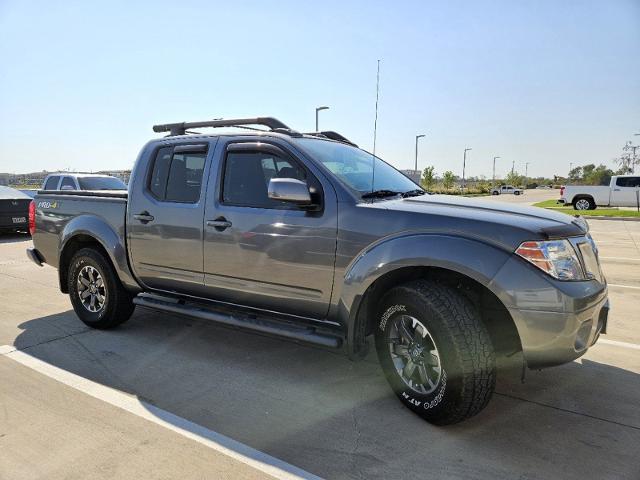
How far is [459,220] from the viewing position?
288cm

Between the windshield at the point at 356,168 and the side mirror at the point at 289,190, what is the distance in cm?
35

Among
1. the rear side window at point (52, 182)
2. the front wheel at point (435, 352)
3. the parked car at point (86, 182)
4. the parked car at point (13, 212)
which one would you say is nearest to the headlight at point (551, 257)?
the front wheel at point (435, 352)

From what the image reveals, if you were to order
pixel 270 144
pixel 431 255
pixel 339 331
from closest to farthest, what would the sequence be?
1. pixel 431 255
2. pixel 339 331
3. pixel 270 144

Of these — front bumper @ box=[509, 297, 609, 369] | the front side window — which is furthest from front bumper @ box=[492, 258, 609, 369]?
the front side window

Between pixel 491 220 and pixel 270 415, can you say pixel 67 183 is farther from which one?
pixel 491 220

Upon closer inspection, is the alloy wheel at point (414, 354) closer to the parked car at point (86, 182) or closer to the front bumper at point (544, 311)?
the front bumper at point (544, 311)

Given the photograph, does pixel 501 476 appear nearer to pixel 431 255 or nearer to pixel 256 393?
pixel 431 255

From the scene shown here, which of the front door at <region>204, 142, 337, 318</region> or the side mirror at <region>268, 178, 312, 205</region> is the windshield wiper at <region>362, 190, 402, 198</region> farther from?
the side mirror at <region>268, 178, 312, 205</region>

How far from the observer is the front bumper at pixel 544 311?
2609mm

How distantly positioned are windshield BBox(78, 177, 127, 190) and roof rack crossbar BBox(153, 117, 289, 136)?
9.43m

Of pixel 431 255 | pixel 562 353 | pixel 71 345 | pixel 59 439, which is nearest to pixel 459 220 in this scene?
pixel 431 255

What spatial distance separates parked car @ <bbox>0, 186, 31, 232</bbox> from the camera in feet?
39.3

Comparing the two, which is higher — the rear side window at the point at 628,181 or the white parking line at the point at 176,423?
the rear side window at the point at 628,181

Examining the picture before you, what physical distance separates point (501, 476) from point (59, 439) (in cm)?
246
